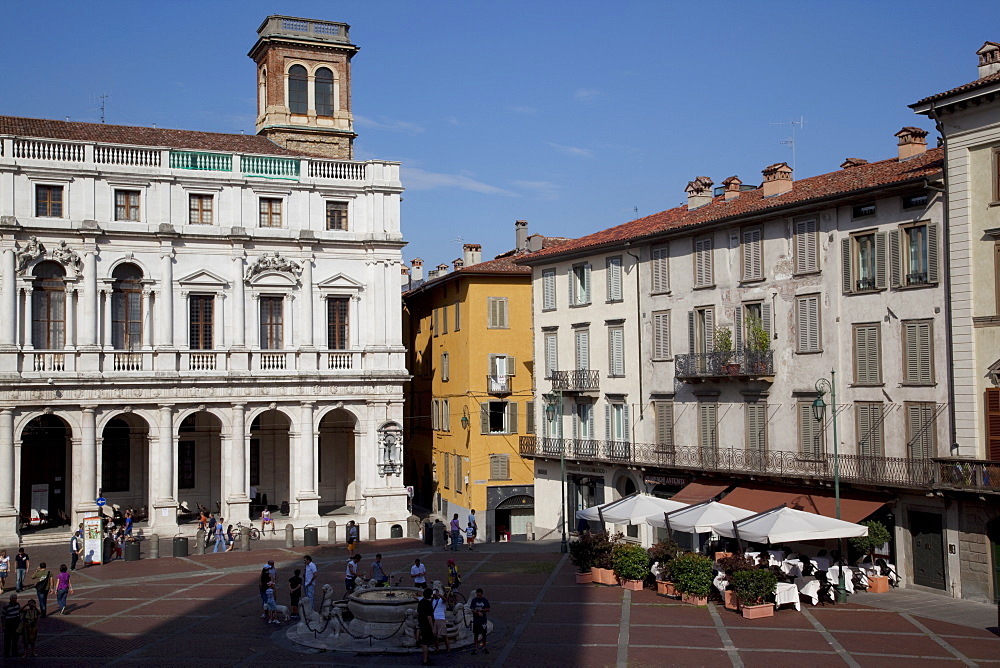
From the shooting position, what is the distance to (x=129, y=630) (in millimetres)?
28672

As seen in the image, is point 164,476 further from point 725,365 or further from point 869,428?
point 869,428

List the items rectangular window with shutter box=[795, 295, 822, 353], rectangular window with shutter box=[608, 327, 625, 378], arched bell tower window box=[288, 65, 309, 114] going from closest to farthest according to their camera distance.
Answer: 1. rectangular window with shutter box=[795, 295, 822, 353]
2. rectangular window with shutter box=[608, 327, 625, 378]
3. arched bell tower window box=[288, 65, 309, 114]

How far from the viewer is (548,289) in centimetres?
5041

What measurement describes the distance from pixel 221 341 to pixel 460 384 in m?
14.1

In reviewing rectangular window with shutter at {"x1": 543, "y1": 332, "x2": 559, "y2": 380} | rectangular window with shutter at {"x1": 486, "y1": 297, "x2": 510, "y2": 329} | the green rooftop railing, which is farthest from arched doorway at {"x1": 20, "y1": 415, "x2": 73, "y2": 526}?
rectangular window with shutter at {"x1": 543, "y1": 332, "x2": 559, "y2": 380}

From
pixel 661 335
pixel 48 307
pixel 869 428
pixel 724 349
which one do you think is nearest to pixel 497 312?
pixel 661 335

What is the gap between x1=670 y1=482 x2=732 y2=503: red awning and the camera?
1521 inches

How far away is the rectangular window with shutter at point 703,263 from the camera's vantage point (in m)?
41.0

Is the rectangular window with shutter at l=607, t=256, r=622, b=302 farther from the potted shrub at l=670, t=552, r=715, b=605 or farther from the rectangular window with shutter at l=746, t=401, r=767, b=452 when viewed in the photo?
the potted shrub at l=670, t=552, r=715, b=605

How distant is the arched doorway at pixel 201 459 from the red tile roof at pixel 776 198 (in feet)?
53.4

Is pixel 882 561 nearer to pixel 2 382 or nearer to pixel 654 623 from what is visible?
pixel 654 623

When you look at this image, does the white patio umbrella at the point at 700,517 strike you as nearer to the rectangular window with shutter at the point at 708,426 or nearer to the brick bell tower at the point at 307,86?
the rectangular window with shutter at the point at 708,426

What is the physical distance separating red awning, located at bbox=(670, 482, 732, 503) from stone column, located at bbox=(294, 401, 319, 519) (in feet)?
54.6

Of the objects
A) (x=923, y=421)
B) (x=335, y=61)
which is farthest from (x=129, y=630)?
(x=335, y=61)
